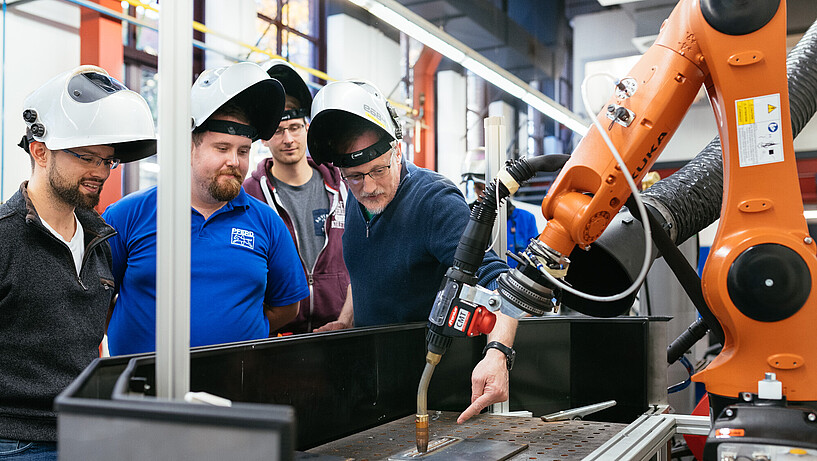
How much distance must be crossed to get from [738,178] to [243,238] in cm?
122

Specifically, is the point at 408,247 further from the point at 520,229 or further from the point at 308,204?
the point at 520,229

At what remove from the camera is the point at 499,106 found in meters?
8.77

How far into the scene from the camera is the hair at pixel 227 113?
5.61ft

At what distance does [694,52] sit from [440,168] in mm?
7302

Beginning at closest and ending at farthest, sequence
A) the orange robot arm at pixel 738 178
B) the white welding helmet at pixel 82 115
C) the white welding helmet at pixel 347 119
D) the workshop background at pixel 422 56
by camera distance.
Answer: the orange robot arm at pixel 738 178 → the white welding helmet at pixel 82 115 → the white welding helmet at pixel 347 119 → the workshop background at pixel 422 56

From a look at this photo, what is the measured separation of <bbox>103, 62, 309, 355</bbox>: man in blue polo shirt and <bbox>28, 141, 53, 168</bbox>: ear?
27 cm

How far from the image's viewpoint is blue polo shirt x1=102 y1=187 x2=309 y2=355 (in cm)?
168

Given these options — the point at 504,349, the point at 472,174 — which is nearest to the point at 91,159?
the point at 504,349

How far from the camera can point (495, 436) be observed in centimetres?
145

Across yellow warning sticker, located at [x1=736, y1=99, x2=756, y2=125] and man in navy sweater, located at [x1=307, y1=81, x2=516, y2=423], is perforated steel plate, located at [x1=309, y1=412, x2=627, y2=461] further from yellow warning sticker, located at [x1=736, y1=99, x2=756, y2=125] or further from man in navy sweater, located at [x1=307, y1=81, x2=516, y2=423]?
yellow warning sticker, located at [x1=736, y1=99, x2=756, y2=125]

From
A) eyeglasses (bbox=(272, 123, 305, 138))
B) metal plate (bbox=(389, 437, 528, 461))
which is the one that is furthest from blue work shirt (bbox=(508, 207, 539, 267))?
metal plate (bbox=(389, 437, 528, 461))

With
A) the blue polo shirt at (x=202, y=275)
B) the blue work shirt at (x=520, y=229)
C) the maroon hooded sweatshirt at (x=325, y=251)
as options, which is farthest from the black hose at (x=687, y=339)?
the blue work shirt at (x=520, y=229)

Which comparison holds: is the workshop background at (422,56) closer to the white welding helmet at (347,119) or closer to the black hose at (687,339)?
the black hose at (687,339)

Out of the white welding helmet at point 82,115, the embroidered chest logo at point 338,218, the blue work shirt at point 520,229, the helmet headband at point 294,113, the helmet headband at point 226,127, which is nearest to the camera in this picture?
the white welding helmet at point 82,115
